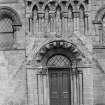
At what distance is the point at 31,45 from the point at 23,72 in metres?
1.40

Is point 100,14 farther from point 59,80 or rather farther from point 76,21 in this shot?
point 59,80

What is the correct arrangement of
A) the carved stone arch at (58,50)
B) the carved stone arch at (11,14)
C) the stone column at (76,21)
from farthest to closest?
the carved stone arch at (11,14)
the stone column at (76,21)
the carved stone arch at (58,50)

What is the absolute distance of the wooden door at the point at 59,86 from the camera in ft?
51.4

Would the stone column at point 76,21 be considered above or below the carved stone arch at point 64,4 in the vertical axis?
below

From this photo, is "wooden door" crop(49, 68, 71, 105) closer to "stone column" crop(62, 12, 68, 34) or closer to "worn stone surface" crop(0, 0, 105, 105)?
"worn stone surface" crop(0, 0, 105, 105)

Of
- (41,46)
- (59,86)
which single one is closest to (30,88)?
(59,86)

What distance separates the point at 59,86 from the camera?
15.7 metres

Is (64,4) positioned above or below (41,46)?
above

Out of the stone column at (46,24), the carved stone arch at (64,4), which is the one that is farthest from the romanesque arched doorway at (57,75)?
the carved stone arch at (64,4)

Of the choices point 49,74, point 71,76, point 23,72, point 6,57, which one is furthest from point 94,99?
point 6,57

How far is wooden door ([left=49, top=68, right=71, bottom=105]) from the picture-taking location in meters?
15.7

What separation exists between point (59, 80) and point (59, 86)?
0.99 ft

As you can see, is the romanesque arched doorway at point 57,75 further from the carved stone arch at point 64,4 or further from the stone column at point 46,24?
the carved stone arch at point 64,4

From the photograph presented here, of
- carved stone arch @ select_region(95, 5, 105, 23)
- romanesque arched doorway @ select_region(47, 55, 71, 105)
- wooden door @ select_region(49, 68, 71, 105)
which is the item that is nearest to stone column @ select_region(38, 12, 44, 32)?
romanesque arched doorway @ select_region(47, 55, 71, 105)
